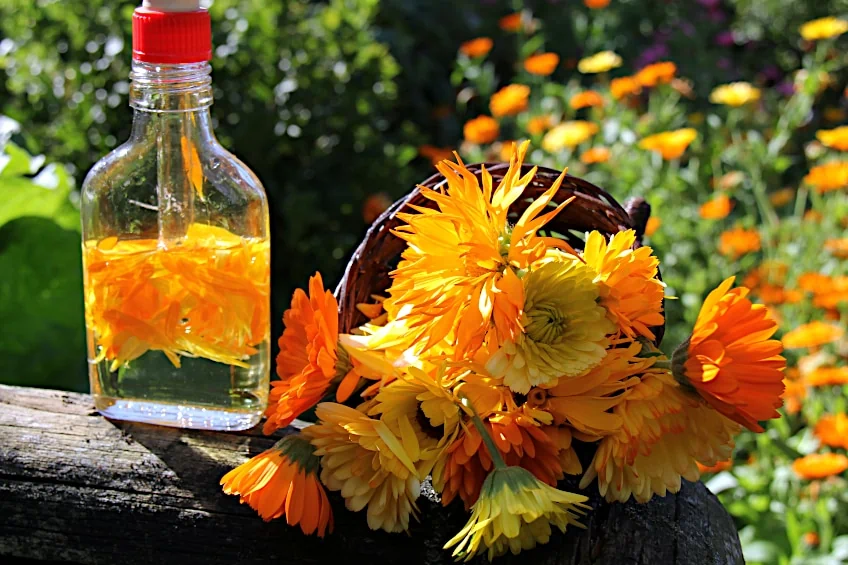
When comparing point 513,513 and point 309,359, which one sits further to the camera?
point 309,359

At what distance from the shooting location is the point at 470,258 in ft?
3.27

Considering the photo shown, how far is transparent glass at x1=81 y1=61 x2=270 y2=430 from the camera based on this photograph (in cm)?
122

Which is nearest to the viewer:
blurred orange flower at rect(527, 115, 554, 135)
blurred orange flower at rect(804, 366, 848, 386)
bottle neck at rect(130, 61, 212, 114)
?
bottle neck at rect(130, 61, 212, 114)

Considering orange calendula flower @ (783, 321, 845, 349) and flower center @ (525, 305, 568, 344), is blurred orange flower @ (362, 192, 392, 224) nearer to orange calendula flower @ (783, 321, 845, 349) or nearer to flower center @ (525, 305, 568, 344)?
orange calendula flower @ (783, 321, 845, 349)

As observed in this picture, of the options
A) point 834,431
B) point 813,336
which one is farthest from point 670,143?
point 834,431

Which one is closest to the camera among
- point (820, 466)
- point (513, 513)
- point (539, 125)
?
point (513, 513)

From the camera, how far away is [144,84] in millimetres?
1204

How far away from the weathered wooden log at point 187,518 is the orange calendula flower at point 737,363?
0.17m

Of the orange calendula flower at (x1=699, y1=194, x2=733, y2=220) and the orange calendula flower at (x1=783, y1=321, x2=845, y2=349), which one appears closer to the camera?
the orange calendula flower at (x1=783, y1=321, x2=845, y2=349)

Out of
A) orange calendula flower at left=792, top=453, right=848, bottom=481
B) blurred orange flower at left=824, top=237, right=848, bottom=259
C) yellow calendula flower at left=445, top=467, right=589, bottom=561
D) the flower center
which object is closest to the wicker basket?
the flower center

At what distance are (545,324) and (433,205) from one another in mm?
296

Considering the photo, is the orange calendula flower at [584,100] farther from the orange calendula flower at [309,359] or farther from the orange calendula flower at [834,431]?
the orange calendula flower at [309,359]

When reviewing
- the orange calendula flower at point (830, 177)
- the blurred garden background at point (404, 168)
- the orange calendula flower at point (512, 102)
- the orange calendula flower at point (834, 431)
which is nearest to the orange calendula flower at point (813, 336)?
the blurred garden background at point (404, 168)

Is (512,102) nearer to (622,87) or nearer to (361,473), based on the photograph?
(622,87)
